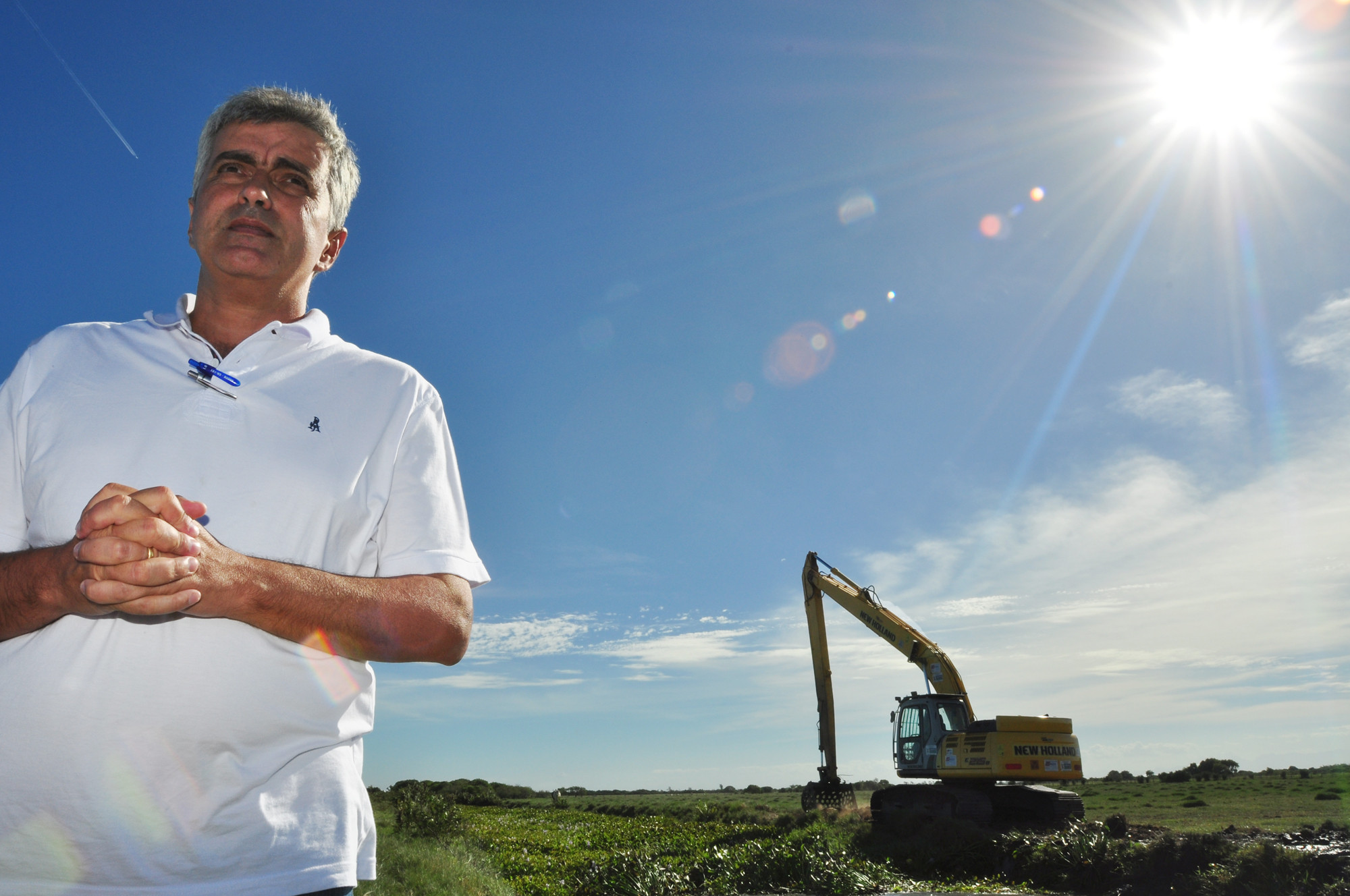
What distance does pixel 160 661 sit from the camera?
4.68 ft

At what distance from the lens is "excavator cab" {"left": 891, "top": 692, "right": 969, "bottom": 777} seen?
2103 centimetres

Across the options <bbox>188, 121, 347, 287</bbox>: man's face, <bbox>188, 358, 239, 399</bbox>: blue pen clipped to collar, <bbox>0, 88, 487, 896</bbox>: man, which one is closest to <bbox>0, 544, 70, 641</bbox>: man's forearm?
<bbox>0, 88, 487, 896</bbox>: man

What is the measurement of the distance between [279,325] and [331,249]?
0.60 m

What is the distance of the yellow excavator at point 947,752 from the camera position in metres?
19.5

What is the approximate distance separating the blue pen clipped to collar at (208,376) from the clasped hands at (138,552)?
0.51 m

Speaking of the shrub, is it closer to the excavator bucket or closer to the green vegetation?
the green vegetation

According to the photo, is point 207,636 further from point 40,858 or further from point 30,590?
point 40,858

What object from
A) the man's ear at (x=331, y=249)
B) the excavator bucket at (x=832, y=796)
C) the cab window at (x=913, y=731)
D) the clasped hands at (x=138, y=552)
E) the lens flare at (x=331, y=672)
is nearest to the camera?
the clasped hands at (x=138, y=552)

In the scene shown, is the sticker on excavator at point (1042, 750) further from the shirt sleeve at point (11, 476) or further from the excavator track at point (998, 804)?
the shirt sleeve at point (11, 476)

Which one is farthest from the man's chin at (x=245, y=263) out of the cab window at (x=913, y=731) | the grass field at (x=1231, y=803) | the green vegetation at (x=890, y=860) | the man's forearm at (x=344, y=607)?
the cab window at (x=913, y=731)

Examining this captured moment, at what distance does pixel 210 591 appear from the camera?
1266 millimetres

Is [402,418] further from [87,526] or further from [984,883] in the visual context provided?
[984,883]

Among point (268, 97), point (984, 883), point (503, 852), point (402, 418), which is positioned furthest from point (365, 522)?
point (503, 852)

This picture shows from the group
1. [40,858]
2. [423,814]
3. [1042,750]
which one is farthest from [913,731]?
[40,858]
